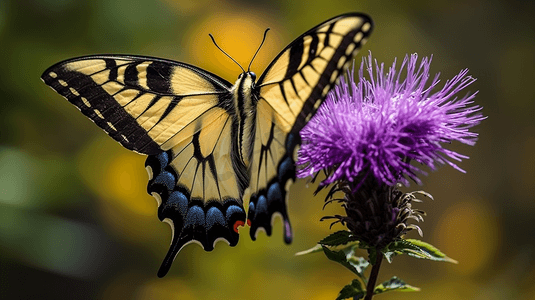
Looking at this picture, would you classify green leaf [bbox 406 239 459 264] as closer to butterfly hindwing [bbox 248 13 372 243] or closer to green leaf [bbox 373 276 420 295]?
green leaf [bbox 373 276 420 295]

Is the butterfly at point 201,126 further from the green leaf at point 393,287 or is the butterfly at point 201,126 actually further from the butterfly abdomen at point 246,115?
the green leaf at point 393,287

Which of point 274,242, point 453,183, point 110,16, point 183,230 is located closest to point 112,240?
point 274,242

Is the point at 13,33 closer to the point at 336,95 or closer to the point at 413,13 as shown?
the point at 336,95

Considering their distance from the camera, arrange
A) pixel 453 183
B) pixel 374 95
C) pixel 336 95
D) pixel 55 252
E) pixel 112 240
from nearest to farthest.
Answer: pixel 374 95, pixel 336 95, pixel 55 252, pixel 112 240, pixel 453 183

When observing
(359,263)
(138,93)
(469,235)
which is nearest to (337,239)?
(359,263)

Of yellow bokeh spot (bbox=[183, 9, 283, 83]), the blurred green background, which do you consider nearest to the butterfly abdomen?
the blurred green background

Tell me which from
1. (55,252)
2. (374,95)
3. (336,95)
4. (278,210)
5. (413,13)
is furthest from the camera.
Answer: (413,13)

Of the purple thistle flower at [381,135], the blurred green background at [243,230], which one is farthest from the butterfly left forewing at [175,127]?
the blurred green background at [243,230]

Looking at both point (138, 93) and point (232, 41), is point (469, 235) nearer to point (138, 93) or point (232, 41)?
point (232, 41)
